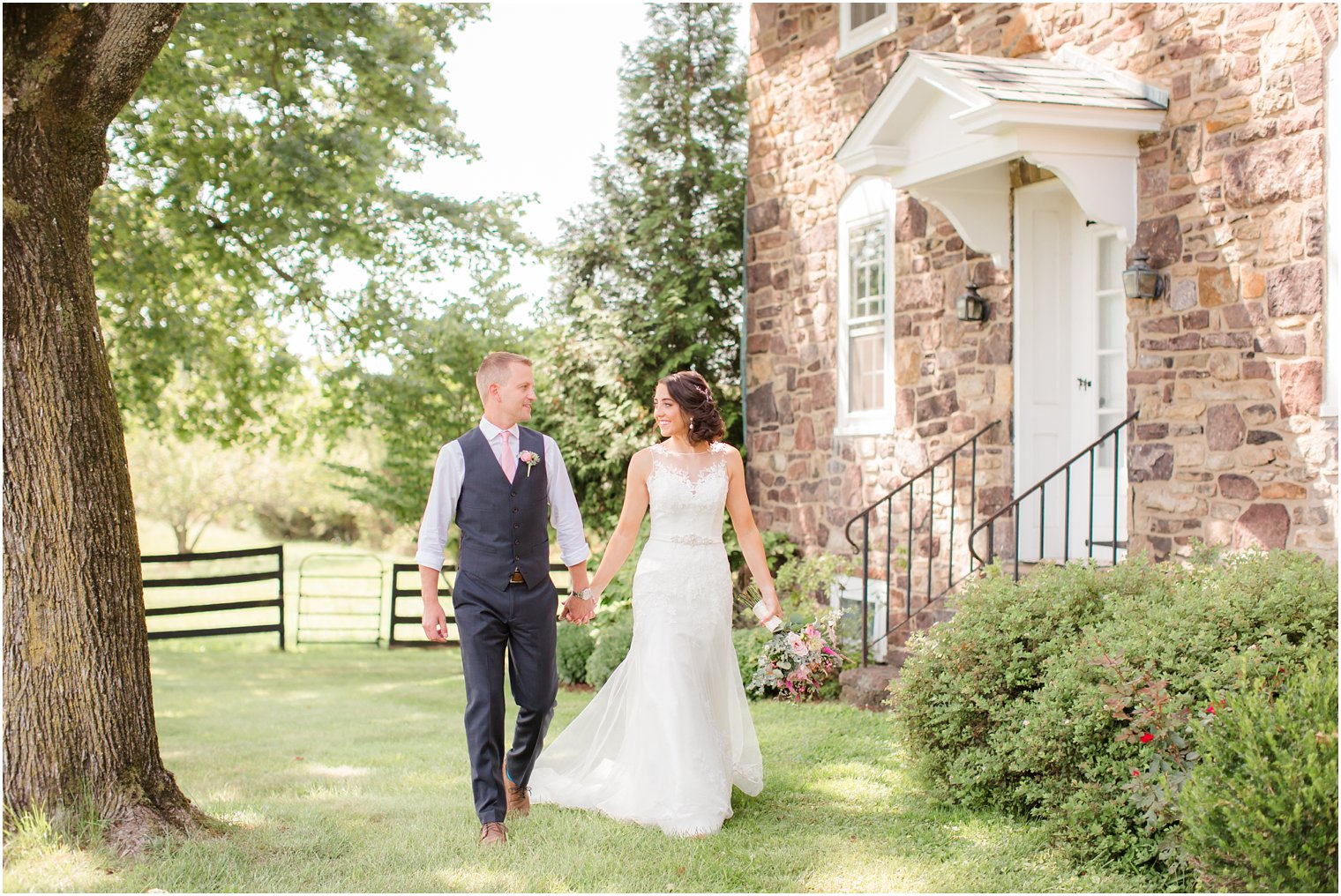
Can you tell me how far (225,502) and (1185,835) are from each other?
105 feet

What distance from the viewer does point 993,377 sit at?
364 inches

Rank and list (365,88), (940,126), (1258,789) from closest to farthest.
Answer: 1. (1258,789)
2. (940,126)
3. (365,88)

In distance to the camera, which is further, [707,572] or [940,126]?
[940,126]

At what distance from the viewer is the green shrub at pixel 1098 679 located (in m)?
4.61

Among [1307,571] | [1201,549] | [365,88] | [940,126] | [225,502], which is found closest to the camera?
[1307,571]

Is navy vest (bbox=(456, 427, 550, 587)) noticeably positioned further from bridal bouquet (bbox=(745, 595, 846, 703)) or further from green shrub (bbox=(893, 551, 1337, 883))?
green shrub (bbox=(893, 551, 1337, 883))

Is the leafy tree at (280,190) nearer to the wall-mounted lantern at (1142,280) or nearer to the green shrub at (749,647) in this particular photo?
the green shrub at (749,647)

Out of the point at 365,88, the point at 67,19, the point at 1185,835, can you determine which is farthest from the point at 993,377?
the point at 365,88

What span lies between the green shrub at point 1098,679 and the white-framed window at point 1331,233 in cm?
163

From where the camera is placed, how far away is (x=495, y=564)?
5.09 m

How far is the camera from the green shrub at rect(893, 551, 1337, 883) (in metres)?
4.61

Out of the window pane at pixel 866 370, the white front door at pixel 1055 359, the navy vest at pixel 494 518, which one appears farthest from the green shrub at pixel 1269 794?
the window pane at pixel 866 370

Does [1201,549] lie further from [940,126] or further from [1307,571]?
[940,126]

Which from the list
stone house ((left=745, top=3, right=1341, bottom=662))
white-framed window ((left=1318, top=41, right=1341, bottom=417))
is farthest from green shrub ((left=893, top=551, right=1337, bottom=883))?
white-framed window ((left=1318, top=41, right=1341, bottom=417))
